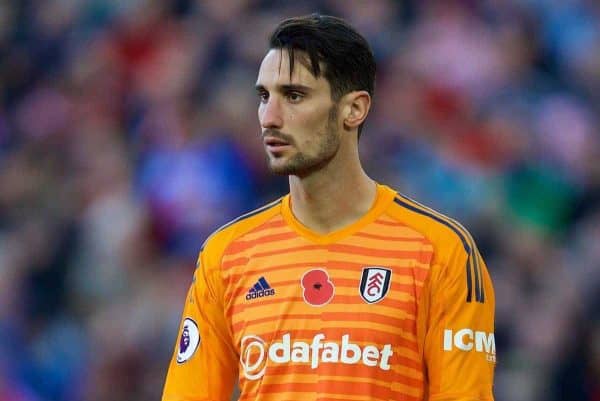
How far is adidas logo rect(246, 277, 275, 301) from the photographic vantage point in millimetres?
4031

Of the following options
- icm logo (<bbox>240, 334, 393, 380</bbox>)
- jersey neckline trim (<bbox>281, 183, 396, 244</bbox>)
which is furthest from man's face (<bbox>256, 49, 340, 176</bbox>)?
icm logo (<bbox>240, 334, 393, 380</bbox>)

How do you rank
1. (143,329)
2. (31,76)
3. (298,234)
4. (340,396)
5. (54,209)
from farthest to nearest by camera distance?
(31,76) → (54,209) → (143,329) → (298,234) → (340,396)

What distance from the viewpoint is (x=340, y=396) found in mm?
3838

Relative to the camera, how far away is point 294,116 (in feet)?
13.0

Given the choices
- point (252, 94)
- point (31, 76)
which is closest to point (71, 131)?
point (31, 76)

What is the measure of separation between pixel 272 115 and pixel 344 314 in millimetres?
629

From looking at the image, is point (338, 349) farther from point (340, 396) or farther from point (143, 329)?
point (143, 329)

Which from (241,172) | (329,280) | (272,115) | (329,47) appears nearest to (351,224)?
(329,280)

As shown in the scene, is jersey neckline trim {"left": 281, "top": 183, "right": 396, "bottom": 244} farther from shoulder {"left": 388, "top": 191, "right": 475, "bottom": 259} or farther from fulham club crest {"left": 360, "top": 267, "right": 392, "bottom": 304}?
fulham club crest {"left": 360, "top": 267, "right": 392, "bottom": 304}

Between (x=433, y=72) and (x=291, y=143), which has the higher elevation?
(x=433, y=72)

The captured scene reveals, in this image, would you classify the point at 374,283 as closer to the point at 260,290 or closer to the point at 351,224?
the point at 351,224

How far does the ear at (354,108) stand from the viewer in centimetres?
410

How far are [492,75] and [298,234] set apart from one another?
3.80m

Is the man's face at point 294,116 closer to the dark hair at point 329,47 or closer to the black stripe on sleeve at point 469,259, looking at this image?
the dark hair at point 329,47
